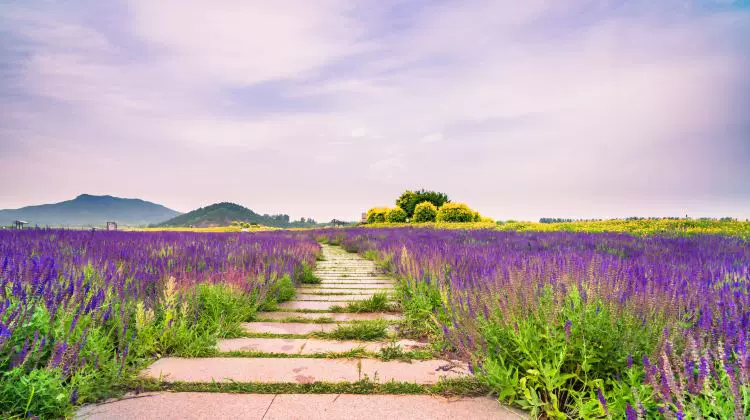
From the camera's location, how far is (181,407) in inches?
78.2

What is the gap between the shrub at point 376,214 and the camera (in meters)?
40.3

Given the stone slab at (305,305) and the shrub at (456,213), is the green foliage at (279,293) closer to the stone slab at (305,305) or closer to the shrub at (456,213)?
the stone slab at (305,305)

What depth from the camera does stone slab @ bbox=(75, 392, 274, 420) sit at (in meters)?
1.91

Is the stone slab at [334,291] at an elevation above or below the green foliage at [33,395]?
below

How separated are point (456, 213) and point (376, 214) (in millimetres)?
12592

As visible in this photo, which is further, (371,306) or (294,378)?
(371,306)

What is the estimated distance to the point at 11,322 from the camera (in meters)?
1.91

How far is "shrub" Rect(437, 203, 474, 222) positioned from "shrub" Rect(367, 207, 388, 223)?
33.8ft

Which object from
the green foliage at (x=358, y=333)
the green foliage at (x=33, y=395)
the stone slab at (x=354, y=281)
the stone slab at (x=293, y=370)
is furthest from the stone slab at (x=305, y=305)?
the green foliage at (x=33, y=395)

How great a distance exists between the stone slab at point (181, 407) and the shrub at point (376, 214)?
124 feet

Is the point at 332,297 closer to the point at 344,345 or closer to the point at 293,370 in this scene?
the point at 344,345

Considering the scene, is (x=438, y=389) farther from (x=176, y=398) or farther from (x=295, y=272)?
(x=295, y=272)

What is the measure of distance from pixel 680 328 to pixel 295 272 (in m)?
4.71

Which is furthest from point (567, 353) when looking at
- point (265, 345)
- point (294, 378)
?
point (265, 345)
